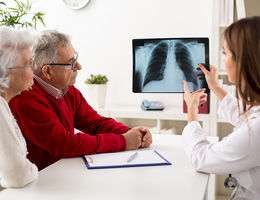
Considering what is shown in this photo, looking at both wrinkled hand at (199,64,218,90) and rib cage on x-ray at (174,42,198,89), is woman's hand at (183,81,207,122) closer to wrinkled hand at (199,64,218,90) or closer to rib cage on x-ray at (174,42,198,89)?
wrinkled hand at (199,64,218,90)

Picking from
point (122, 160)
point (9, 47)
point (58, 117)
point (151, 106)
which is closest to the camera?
point (9, 47)

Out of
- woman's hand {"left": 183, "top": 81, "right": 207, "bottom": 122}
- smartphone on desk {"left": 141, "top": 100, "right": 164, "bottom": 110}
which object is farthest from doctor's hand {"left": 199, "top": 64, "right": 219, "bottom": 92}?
smartphone on desk {"left": 141, "top": 100, "right": 164, "bottom": 110}

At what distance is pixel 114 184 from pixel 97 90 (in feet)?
7.24

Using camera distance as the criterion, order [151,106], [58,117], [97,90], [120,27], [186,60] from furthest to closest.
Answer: [120,27], [97,90], [151,106], [186,60], [58,117]

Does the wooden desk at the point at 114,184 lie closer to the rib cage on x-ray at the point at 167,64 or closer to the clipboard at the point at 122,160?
the clipboard at the point at 122,160

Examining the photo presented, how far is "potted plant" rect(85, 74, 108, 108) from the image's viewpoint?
3.38 metres

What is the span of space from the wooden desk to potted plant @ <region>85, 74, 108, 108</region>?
1897 mm

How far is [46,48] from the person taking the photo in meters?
1.75

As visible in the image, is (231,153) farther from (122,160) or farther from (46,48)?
(46,48)

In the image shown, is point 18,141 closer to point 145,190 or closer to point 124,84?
point 145,190

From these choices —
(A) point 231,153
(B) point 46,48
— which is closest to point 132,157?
(A) point 231,153

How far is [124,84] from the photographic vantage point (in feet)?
12.0

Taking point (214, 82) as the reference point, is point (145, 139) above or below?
below

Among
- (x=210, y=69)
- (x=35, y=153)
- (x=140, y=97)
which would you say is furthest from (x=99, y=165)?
(x=140, y=97)
